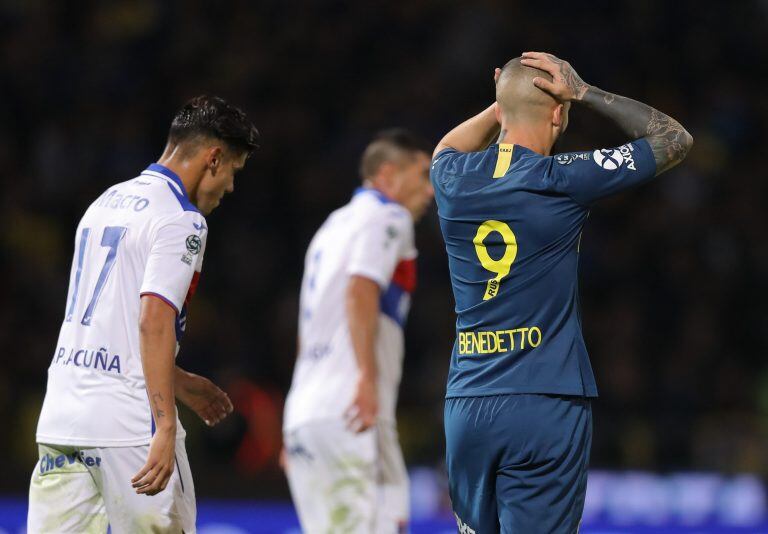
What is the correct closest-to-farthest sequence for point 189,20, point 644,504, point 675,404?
point 644,504
point 675,404
point 189,20

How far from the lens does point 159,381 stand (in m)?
4.05

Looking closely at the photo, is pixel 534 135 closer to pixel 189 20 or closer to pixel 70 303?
pixel 70 303

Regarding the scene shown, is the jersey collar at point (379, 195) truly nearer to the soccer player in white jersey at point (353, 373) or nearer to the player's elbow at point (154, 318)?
the soccer player in white jersey at point (353, 373)

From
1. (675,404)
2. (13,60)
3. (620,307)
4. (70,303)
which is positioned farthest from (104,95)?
(70,303)

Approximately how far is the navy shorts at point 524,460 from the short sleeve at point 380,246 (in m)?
2.02

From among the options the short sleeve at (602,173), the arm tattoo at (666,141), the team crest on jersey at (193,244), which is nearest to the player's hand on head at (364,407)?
the team crest on jersey at (193,244)

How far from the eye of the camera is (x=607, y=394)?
426 inches

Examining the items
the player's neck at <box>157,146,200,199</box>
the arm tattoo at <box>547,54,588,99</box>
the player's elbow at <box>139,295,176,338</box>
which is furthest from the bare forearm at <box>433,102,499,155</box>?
the player's elbow at <box>139,295,176,338</box>

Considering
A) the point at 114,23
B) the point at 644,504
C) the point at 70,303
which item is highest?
the point at 114,23

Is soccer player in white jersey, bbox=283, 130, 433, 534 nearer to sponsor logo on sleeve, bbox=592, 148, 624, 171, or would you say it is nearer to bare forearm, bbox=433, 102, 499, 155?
bare forearm, bbox=433, 102, 499, 155

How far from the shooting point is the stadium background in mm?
10422

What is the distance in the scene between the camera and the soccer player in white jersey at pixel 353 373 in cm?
601

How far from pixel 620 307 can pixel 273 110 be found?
13.9ft

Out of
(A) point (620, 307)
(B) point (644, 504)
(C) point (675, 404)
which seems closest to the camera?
(B) point (644, 504)
